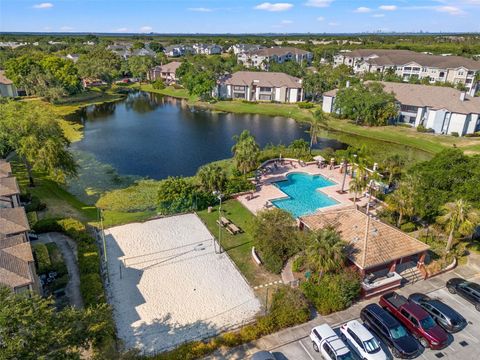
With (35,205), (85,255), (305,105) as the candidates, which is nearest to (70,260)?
(85,255)

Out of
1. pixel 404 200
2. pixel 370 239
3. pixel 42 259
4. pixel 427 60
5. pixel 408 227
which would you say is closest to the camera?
pixel 42 259

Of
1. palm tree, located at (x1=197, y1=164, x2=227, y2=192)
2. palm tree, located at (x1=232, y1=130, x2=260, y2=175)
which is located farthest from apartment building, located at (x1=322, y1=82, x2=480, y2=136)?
palm tree, located at (x1=197, y1=164, x2=227, y2=192)

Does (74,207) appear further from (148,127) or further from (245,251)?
(148,127)

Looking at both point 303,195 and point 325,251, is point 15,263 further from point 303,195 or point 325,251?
point 303,195

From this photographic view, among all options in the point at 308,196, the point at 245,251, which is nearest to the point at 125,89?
the point at 308,196

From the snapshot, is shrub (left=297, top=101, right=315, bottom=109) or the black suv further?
shrub (left=297, top=101, right=315, bottom=109)

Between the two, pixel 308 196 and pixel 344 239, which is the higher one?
pixel 344 239

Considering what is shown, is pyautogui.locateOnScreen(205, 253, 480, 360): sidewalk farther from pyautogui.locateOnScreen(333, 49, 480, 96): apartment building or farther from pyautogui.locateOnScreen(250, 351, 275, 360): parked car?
pyautogui.locateOnScreen(333, 49, 480, 96): apartment building
